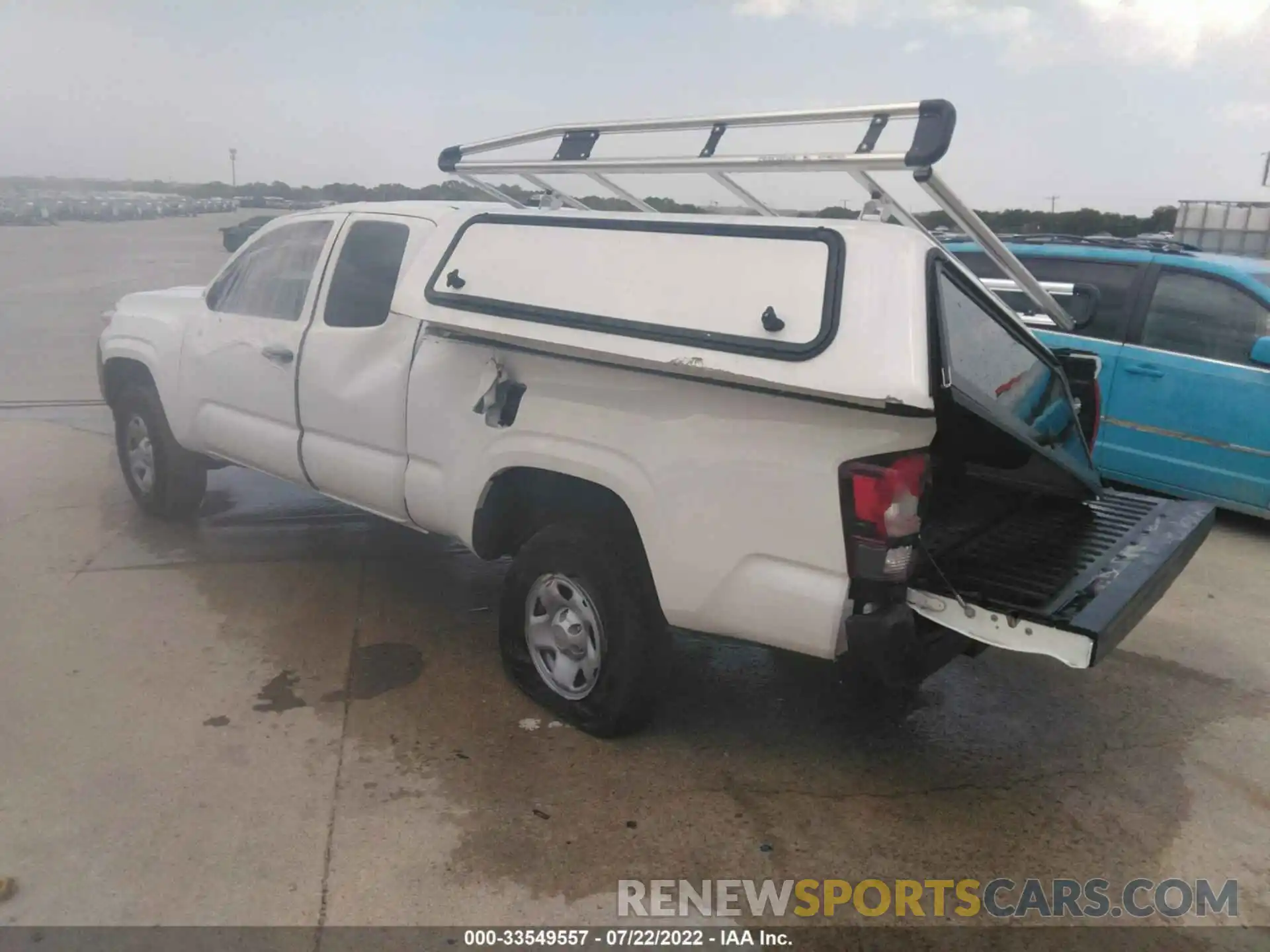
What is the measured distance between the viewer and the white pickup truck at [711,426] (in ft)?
9.21

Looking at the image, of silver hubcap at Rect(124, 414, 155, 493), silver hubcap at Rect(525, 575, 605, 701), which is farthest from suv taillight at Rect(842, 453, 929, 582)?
silver hubcap at Rect(124, 414, 155, 493)

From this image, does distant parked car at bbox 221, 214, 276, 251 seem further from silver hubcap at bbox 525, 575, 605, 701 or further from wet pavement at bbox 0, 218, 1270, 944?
silver hubcap at bbox 525, 575, 605, 701

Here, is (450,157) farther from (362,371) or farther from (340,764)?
(340,764)

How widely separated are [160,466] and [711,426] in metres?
4.03

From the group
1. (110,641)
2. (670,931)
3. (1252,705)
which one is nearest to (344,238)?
(110,641)

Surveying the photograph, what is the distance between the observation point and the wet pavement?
2.90 metres

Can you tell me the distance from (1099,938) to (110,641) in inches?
156

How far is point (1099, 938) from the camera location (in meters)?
2.74

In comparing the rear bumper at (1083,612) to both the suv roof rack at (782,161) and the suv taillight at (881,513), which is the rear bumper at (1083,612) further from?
the suv roof rack at (782,161)

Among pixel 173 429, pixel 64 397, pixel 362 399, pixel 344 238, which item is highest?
pixel 344 238

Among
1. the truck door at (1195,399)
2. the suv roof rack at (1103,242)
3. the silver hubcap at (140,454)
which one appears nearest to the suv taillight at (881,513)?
the truck door at (1195,399)

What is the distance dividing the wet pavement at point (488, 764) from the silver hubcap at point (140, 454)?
840mm

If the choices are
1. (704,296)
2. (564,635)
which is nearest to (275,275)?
(564,635)

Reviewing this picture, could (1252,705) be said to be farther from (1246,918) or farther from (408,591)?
(408,591)
